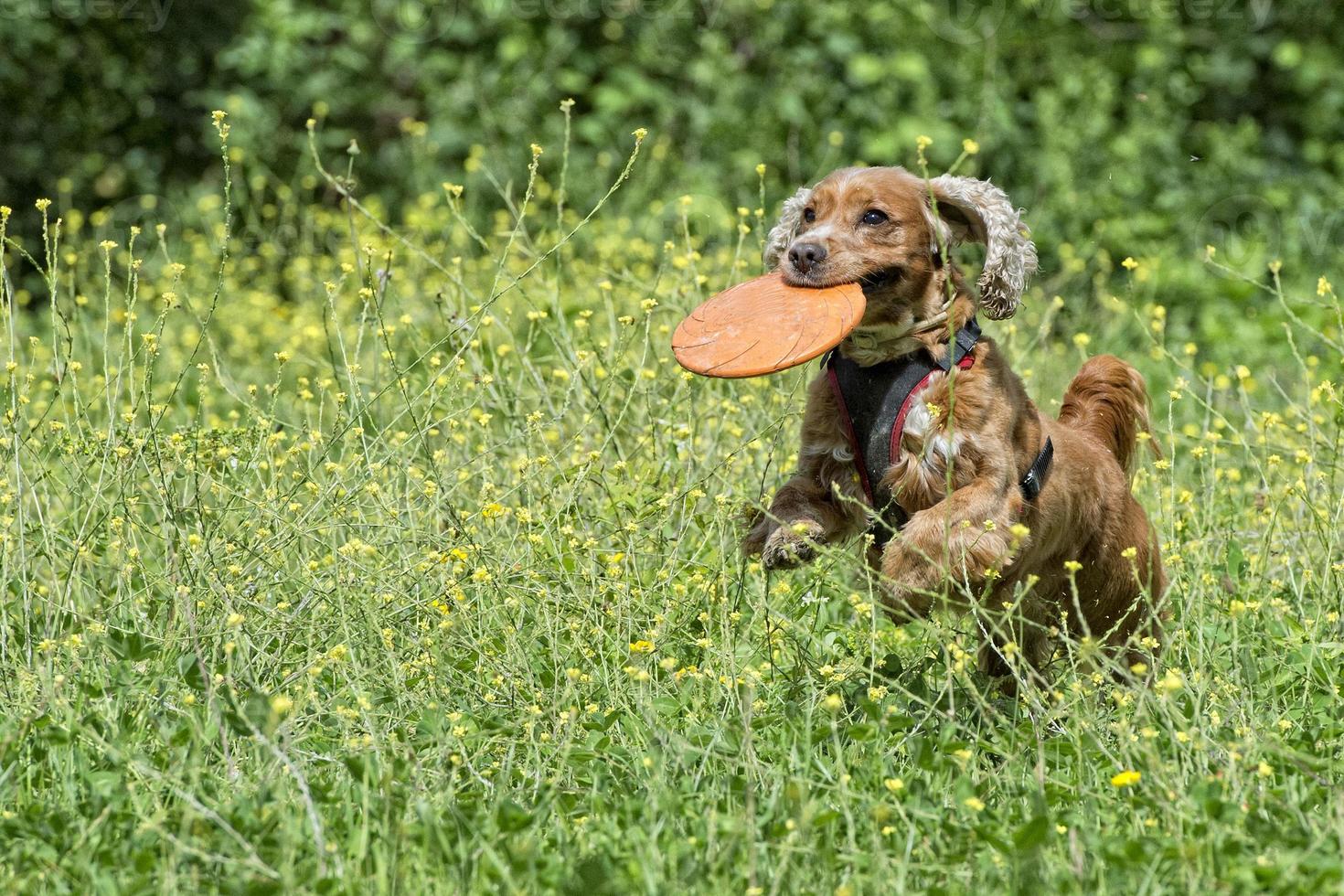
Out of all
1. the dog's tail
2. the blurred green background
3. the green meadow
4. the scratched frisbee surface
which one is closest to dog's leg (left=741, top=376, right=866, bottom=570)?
the green meadow

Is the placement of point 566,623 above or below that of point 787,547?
below

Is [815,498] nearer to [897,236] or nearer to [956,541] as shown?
[956,541]

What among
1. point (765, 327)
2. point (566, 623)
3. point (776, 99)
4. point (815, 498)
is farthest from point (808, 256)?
point (776, 99)

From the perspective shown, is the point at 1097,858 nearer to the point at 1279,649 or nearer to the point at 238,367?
the point at 1279,649

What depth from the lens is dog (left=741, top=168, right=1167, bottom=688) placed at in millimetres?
3838

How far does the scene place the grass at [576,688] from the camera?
9.90 ft

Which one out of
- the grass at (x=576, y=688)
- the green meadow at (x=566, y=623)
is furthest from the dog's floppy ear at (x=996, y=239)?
the grass at (x=576, y=688)

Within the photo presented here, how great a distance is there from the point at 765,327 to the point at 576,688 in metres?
0.96

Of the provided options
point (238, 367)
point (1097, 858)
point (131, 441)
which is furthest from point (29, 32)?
point (1097, 858)

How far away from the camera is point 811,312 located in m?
3.83

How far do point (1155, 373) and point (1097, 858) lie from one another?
511 centimetres

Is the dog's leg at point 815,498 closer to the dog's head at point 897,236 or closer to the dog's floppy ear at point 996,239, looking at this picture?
the dog's head at point 897,236

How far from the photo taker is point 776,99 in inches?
360

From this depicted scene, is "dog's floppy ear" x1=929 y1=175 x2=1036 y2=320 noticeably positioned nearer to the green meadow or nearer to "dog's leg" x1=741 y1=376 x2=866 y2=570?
"dog's leg" x1=741 y1=376 x2=866 y2=570
